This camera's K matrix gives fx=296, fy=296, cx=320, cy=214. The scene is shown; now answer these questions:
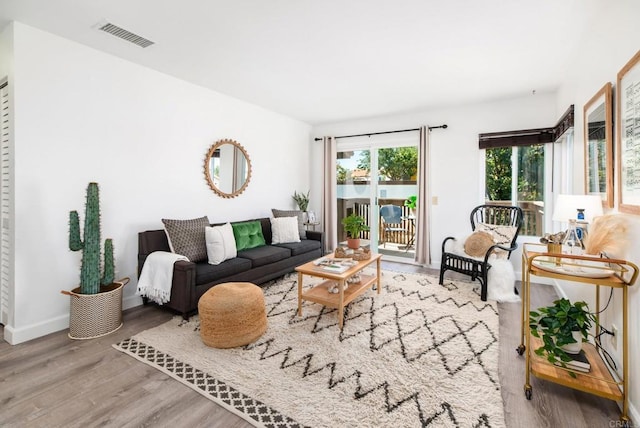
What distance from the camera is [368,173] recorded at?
5617mm

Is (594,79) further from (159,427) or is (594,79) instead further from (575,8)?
(159,427)

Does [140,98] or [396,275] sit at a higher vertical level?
[140,98]

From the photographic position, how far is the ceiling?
2219mm

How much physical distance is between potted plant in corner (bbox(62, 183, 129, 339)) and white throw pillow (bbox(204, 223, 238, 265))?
96 cm

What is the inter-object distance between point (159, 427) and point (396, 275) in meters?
3.37

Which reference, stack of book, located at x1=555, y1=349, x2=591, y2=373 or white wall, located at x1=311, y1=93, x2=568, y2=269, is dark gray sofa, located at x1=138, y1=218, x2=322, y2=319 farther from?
stack of book, located at x1=555, y1=349, x2=591, y2=373

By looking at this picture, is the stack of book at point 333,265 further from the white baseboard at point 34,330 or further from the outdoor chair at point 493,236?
the white baseboard at point 34,330

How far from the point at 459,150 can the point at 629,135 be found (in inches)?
119

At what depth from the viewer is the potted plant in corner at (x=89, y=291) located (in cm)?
249

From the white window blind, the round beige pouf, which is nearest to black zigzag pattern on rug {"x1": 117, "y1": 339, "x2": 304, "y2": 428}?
the round beige pouf

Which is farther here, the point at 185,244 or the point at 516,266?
the point at 516,266

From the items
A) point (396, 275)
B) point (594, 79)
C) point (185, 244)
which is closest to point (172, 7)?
point (185, 244)

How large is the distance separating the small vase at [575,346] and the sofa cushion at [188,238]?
3.27m

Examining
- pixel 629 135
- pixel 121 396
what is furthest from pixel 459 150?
pixel 121 396
